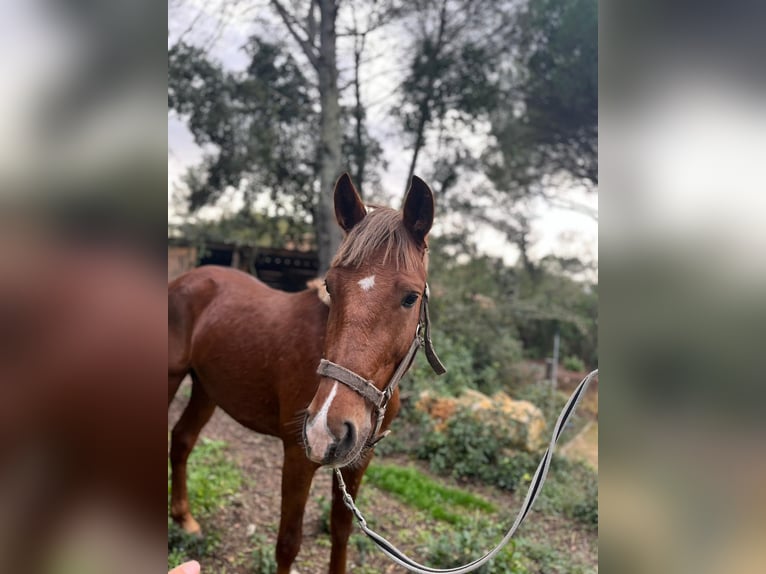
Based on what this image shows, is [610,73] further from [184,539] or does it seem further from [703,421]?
[184,539]

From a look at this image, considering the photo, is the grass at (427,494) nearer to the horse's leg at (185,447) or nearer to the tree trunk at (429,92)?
the horse's leg at (185,447)

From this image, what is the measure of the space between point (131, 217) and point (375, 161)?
24.4 ft

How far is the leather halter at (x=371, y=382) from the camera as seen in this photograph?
1.51 m

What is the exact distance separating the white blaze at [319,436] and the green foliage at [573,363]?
29.1 feet

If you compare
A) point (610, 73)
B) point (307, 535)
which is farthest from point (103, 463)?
point (307, 535)

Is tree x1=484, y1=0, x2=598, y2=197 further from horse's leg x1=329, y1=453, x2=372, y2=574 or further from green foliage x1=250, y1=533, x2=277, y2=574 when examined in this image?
green foliage x1=250, y1=533, x2=277, y2=574

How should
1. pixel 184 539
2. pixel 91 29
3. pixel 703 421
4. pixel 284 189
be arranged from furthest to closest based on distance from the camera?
1. pixel 284 189
2. pixel 184 539
3. pixel 703 421
4. pixel 91 29

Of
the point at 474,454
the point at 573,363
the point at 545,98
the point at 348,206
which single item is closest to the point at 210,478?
the point at 474,454

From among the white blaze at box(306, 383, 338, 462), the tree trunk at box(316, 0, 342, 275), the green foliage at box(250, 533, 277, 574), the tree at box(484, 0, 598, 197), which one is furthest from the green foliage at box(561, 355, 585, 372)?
the white blaze at box(306, 383, 338, 462)

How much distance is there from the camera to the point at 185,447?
3.22m

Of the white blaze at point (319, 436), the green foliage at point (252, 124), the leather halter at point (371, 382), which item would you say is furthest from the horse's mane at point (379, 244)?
the green foliage at point (252, 124)

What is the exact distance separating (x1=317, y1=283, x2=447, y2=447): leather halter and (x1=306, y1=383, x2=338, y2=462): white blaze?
12cm

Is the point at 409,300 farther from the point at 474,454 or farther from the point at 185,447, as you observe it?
the point at 474,454

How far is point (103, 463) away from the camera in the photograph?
0.48 m
